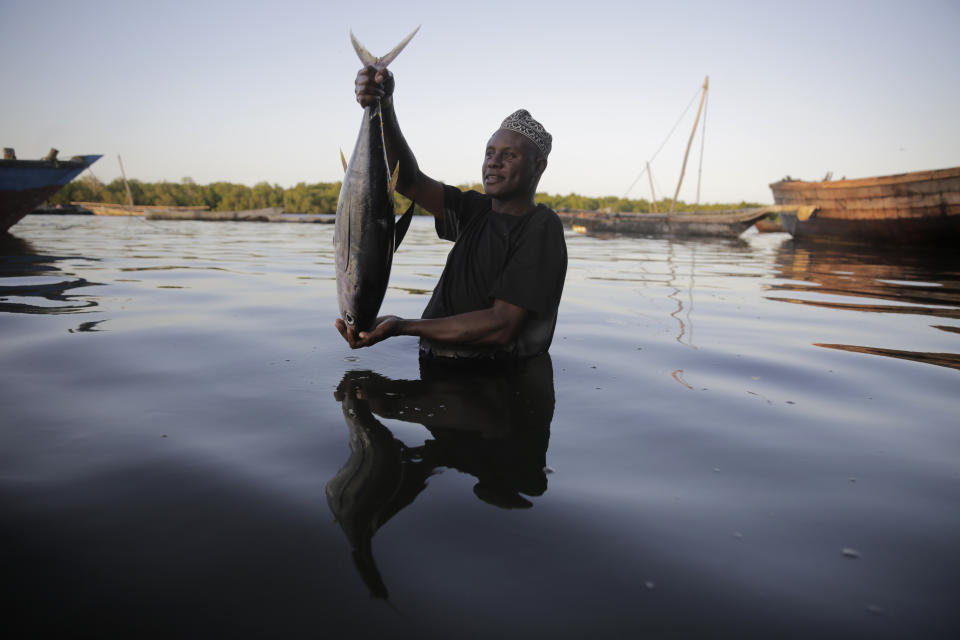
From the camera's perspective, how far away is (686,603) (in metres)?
1.55

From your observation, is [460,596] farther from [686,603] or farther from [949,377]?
[949,377]

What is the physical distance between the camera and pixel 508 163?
3.46 metres

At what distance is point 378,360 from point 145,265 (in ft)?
27.0

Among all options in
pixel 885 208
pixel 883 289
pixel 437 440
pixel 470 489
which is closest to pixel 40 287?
pixel 437 440

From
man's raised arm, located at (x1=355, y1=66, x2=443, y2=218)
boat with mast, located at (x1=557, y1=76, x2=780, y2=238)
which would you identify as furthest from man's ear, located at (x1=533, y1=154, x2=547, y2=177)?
boat with mast, located at (x1=557, y1=76, x2=780, y2=238)

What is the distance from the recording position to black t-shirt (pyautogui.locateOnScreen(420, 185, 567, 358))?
3.29 m

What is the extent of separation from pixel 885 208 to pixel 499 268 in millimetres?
21639

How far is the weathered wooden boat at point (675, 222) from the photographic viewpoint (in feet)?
93.1

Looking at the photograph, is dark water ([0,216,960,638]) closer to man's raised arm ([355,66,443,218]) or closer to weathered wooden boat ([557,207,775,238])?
man's raised arm ([355,66,443,218])

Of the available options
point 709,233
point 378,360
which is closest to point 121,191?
point 709,233

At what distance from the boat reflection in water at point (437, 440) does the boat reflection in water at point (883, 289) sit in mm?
3310

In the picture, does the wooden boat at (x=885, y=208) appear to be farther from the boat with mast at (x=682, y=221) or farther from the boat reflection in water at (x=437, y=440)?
the boat reflection in water at (x=437, y=440)

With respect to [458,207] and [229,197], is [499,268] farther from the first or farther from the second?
[229,197]

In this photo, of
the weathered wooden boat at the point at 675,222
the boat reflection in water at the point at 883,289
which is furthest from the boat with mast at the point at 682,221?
the boat reflection in water at the point at 883,289
